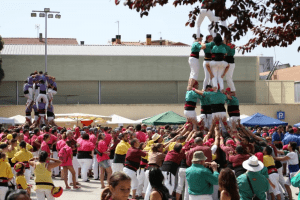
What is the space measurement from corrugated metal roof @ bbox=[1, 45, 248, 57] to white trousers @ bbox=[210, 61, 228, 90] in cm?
3428

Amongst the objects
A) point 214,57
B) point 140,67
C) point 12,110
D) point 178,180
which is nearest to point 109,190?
point 178,180

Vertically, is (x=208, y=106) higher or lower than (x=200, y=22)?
lower

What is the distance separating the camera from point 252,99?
169 feet

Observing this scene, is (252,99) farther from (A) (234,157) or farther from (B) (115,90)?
(A) (234,157)

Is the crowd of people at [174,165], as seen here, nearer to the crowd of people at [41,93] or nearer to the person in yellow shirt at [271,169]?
the person in yellow shirt at [271,169]

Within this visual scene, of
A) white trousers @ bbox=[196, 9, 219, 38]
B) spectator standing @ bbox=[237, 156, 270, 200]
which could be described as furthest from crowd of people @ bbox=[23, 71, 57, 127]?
spectator standing @ bbox=[237, 156, 270, 200]

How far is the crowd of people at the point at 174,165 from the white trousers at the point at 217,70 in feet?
3.68

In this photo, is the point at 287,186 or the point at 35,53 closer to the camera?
the point at 287,186

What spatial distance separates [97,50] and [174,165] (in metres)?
40.8

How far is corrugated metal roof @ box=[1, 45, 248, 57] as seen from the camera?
1966 inches

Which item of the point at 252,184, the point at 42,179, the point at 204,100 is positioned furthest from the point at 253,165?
the point at 204,100

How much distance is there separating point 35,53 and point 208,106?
35.8 metres

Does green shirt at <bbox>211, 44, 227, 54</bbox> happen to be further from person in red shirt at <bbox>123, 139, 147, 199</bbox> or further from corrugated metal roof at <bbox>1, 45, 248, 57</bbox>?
corrugated metal roof at <bbox>1, 45, 248, 57</bbox>

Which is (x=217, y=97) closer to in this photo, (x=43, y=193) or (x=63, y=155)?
(x=63, y=155)
